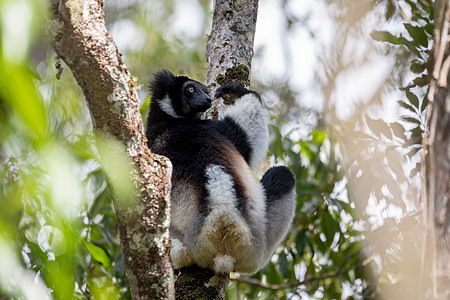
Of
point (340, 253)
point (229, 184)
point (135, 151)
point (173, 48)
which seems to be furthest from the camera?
point (173, 48)

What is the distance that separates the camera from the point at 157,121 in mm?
4246

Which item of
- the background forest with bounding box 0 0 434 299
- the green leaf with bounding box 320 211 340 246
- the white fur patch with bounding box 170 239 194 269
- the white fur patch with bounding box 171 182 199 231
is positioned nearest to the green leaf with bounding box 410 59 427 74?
the background forest with bounding box 0 0 434 299

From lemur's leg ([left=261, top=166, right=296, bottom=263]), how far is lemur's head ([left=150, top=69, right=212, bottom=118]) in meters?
0.81

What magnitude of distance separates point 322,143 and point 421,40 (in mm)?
2184

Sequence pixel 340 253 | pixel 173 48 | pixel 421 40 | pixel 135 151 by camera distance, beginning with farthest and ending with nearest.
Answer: pixel 173 48 → pixel 340 253 → pixel 421 40 → pixel 135 151

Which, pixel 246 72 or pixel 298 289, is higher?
pixel 246 72

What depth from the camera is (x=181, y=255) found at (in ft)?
11.2

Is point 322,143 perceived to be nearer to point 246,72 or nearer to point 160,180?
point 246,72

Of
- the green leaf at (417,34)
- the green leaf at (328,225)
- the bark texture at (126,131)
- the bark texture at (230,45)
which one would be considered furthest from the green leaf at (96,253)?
the green leaf at (417,34)

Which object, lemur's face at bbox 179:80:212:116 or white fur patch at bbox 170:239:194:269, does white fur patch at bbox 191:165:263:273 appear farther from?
lemur's face at bbox 179:80:212:116

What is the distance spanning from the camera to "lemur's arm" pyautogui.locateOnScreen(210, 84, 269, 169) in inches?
158

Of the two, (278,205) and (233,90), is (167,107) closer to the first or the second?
(233,90)

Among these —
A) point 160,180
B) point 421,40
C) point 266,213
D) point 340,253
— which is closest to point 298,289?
point 340,253

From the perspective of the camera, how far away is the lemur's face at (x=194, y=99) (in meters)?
4.21
